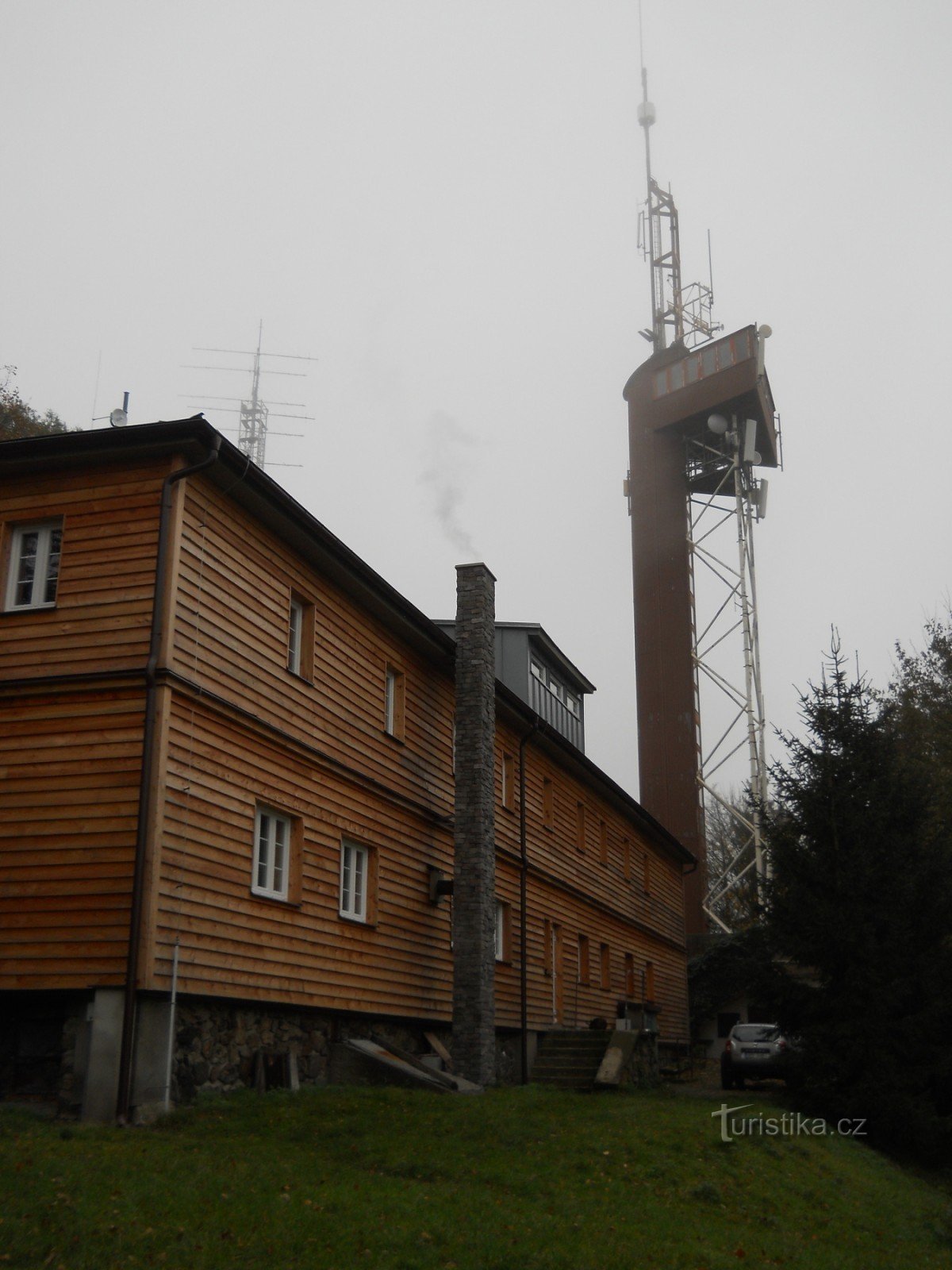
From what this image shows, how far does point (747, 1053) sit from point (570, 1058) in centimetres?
393

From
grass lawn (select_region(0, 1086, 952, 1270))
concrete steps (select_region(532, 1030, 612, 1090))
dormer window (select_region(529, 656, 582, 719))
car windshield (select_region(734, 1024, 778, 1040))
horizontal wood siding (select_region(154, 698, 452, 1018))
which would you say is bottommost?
grass lawn (select_region(0, 1086, 952, 1270))

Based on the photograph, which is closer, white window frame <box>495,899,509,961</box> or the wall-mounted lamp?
the wall-mounted lamp

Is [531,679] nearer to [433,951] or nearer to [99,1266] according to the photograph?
[433,951]

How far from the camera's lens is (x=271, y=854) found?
15.6m

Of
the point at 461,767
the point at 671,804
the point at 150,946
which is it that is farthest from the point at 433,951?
the point at 671,804

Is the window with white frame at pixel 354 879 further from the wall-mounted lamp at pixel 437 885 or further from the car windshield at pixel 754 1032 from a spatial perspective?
the car windshield at pixel 754 1032

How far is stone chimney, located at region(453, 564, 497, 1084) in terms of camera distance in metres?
19.1

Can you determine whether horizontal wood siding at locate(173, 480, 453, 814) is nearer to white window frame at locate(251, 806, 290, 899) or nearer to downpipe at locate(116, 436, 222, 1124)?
downpipe at locate(116, 436, 222, 1124)

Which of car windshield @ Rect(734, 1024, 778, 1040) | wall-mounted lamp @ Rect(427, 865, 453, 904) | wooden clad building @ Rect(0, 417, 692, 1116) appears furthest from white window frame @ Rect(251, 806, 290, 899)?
car windshield @ Rect(734, 1024, 778, 1040)

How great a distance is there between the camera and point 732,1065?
79.6ft

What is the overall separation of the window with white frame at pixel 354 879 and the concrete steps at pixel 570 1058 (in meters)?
5.37

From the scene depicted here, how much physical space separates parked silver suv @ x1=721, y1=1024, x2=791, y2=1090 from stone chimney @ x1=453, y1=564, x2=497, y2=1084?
630 cm

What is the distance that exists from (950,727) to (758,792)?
1047cm

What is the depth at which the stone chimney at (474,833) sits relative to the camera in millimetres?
19078
